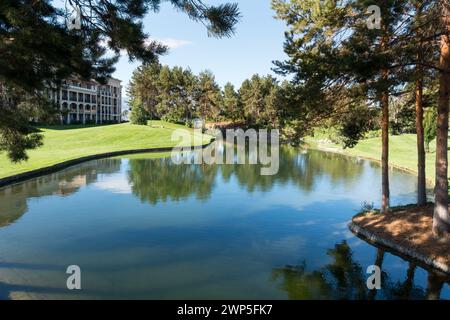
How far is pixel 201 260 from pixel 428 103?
12.3 meters

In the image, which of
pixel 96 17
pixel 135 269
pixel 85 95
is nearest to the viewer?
pixel 96 17

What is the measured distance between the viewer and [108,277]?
11.9 meters

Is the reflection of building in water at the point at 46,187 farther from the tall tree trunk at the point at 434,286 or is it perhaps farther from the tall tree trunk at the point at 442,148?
the tall tree trunk at the point at 442,148

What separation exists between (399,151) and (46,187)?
1839 inches

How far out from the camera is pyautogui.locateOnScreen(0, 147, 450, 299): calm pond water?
11367mm

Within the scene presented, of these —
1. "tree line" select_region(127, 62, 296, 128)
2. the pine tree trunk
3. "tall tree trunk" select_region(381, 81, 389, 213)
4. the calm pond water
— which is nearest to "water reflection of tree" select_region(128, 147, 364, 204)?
the calm pond water

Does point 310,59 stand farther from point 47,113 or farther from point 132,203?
point 132,203

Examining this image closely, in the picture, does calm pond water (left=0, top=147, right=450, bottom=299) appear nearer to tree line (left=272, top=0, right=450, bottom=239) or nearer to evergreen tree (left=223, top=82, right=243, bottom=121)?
tree line (left=272, top=0, right=450, bottom=239)

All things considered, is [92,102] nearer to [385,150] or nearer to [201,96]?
[201,96]

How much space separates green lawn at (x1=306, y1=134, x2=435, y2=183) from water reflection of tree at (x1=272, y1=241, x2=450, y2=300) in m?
20.7

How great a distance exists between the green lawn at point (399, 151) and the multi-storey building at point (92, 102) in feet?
197

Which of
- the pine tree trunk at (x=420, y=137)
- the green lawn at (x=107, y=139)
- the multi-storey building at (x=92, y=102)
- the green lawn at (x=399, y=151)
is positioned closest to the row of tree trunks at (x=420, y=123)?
the pine tree trunk at (x=420, y=137)

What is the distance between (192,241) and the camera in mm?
15570
